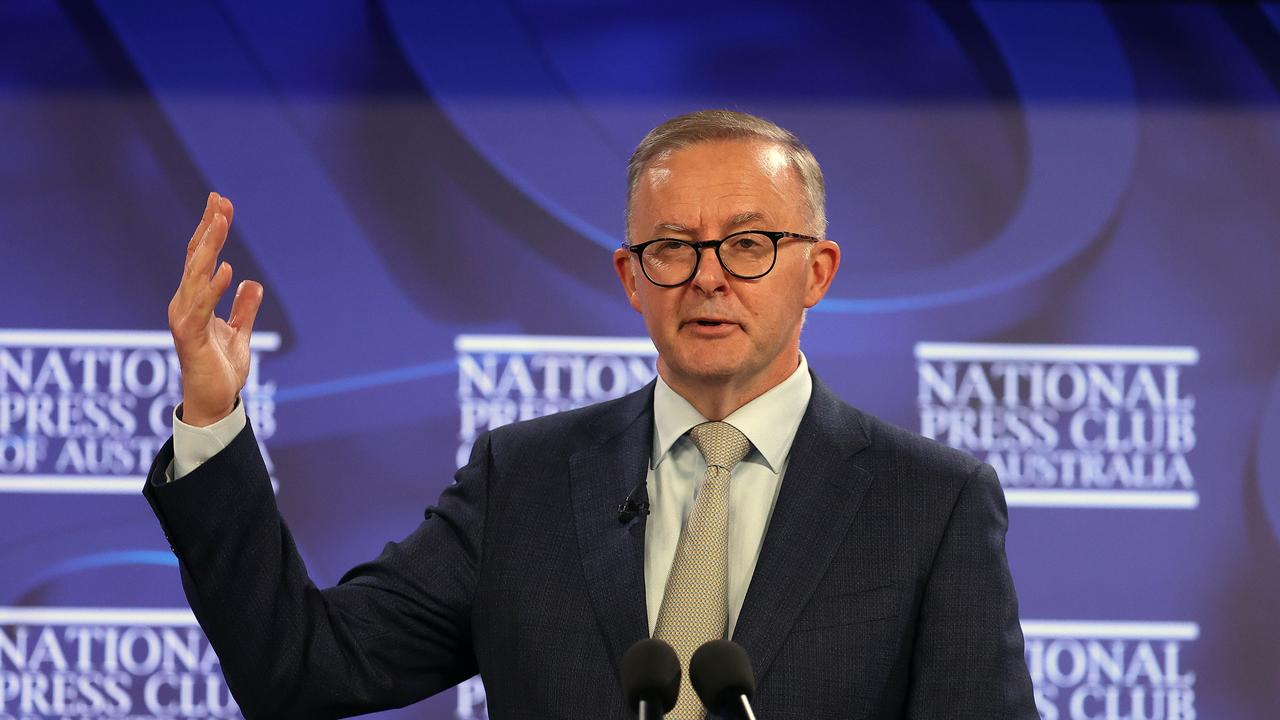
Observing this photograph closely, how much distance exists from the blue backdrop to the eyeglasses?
1751 mm

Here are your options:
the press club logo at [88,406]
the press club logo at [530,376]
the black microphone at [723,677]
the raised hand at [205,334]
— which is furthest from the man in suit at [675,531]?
the press club logo at [88,406]

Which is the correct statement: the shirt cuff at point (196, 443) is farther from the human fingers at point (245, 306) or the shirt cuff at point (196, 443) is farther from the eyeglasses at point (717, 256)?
the eyeglasses at point (717, 256)

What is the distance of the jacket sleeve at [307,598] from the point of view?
169 cm

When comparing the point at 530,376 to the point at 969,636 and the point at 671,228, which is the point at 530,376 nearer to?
the point at 671,228

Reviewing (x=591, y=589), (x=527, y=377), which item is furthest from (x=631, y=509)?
(x=527, y=377)

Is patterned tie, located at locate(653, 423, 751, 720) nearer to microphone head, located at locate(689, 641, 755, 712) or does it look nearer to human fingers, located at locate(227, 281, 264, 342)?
microphone head, located at locate(689, 641, 755, 712)

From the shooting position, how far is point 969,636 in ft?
5.85

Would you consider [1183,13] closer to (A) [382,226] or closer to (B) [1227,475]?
(B) [1227,475]

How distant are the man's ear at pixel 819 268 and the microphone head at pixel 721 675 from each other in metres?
0.72

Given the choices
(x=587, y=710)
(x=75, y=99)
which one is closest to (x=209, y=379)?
(x=587, y=710)

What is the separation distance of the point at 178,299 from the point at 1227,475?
2.98m

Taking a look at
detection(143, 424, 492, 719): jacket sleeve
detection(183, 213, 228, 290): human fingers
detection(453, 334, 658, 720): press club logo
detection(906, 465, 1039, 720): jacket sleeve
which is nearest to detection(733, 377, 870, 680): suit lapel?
detection(906, 465, 1039, 720): jacket sleeve

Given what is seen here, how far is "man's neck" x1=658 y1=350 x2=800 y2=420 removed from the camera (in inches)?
78.7

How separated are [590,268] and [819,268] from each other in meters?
1.73
